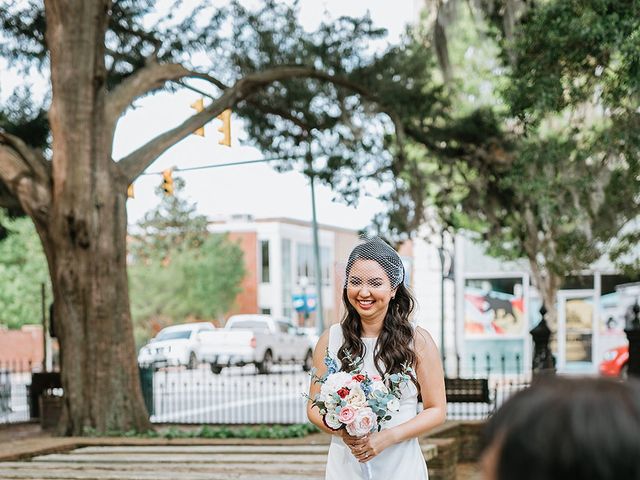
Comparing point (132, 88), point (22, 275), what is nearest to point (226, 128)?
point (132, 88)

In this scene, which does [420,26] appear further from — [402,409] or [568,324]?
[568,324]

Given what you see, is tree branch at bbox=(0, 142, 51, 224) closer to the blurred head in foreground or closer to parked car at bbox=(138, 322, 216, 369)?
the blurred head in foreground

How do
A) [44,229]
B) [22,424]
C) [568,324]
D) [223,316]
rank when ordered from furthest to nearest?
[223,316] < [568,324] < [22,424] < [44,229]

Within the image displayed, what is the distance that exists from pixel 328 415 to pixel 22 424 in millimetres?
13749

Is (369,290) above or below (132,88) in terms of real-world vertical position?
below

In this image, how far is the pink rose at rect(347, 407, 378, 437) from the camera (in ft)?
12.0

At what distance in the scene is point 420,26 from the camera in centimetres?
1642

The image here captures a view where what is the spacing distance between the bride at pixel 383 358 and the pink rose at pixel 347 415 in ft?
0.43

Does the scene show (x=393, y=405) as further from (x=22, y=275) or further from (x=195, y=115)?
(x=22, y=275)

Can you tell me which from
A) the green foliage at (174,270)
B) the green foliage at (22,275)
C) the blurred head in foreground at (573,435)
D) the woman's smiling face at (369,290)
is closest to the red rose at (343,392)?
the woman's smiling face at (369,290)

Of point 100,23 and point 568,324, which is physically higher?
point 100,23

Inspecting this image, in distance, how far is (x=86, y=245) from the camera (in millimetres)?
11852

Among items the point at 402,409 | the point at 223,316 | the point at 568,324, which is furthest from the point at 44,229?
the point at 223,316

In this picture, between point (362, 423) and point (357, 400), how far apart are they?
0.27 feet
